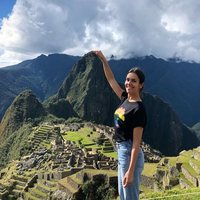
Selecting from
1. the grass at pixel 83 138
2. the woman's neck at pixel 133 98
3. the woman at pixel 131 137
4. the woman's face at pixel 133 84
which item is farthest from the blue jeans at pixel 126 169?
the grass at pixel 83 138

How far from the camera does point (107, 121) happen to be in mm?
139750

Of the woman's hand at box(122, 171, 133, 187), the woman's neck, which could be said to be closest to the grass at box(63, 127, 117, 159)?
the woman's neck

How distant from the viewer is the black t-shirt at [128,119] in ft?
17.0

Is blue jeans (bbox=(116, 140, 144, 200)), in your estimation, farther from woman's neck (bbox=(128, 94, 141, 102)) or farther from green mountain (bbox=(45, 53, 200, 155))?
green mountain (bbox=(45, 53, 200, 155))

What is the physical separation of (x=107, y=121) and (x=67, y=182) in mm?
114842

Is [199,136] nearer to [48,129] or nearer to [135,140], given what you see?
[48,129]

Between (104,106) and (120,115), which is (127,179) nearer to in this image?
(120,115)

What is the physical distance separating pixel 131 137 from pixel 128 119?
24 centimetres

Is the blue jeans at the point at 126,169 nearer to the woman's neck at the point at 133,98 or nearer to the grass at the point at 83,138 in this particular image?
the woman's neck at the point at 133,98

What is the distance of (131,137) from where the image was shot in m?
5.27

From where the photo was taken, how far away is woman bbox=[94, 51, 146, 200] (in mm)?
5129

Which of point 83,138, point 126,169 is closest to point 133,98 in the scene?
point 126,169

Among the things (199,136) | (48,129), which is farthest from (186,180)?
(199,136)

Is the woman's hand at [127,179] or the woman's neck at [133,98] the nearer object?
the woman's hand at [127,179]
